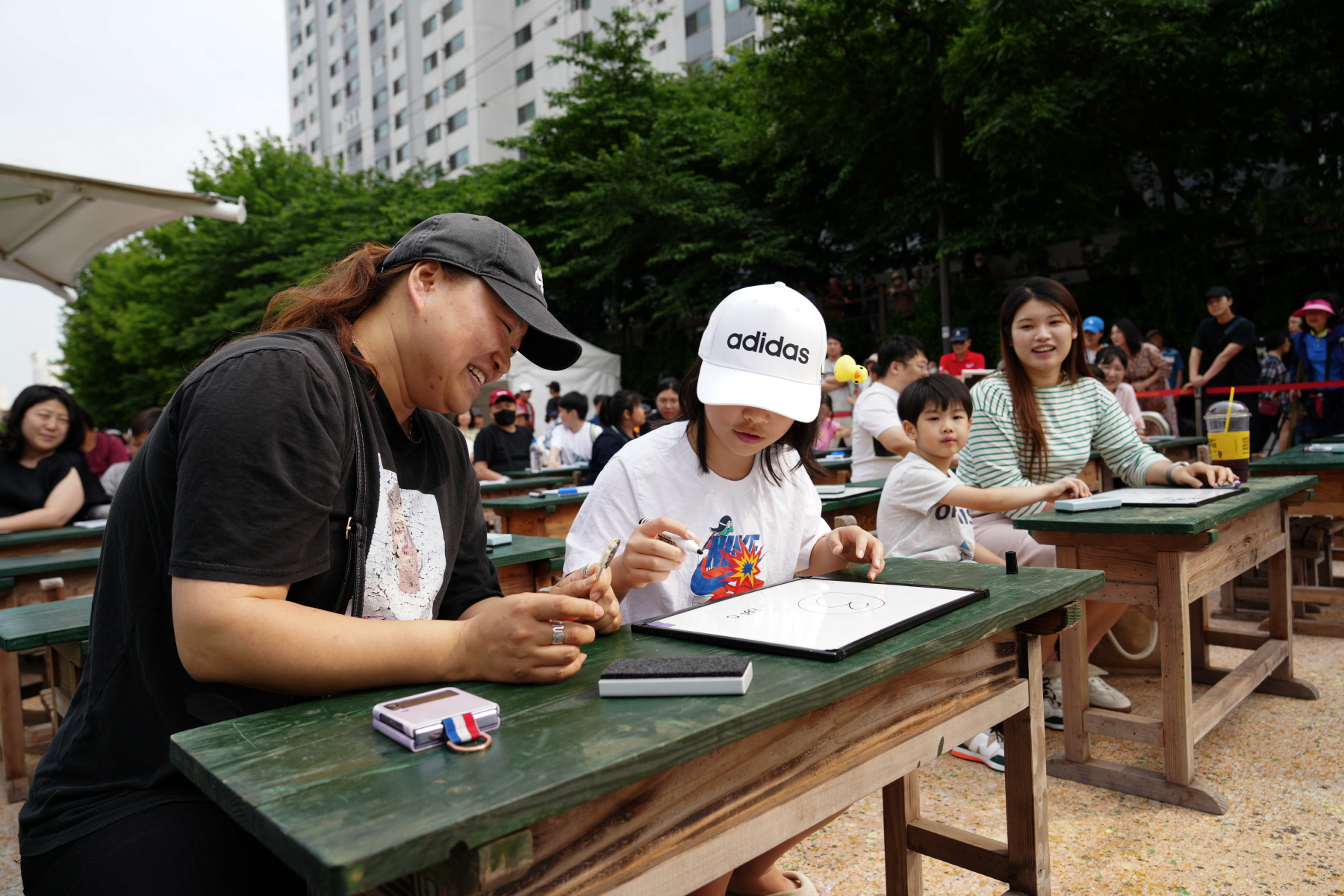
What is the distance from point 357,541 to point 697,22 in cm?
3036

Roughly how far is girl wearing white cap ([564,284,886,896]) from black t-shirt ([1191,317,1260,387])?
8362 mm

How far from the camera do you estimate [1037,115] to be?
38.9 feet

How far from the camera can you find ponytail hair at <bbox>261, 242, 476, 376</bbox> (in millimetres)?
1345

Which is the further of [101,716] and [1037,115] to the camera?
[1037,115]

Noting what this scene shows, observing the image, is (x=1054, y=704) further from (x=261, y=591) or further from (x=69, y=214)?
(x=69, y=214)

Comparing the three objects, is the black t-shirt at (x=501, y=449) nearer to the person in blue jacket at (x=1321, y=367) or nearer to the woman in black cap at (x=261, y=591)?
the woman in black cap at (x=261, y=591)

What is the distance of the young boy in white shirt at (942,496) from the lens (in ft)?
9.95

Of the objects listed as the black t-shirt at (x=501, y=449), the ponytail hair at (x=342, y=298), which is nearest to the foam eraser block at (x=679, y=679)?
the ponytail hair at (x=342, y=298)

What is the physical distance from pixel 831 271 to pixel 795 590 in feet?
57.3

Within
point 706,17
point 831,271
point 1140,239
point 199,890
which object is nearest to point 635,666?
point 199,890

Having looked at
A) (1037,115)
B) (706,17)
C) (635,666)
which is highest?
(706,17)

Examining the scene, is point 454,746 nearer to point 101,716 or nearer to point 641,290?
point 101,716

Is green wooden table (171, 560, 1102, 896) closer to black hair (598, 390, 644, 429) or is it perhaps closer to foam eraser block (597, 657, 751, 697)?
foam eraser block (597, 657, 751, 697)

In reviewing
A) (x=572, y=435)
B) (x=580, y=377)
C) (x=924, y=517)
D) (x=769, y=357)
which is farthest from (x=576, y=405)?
(x=580, y=377)
